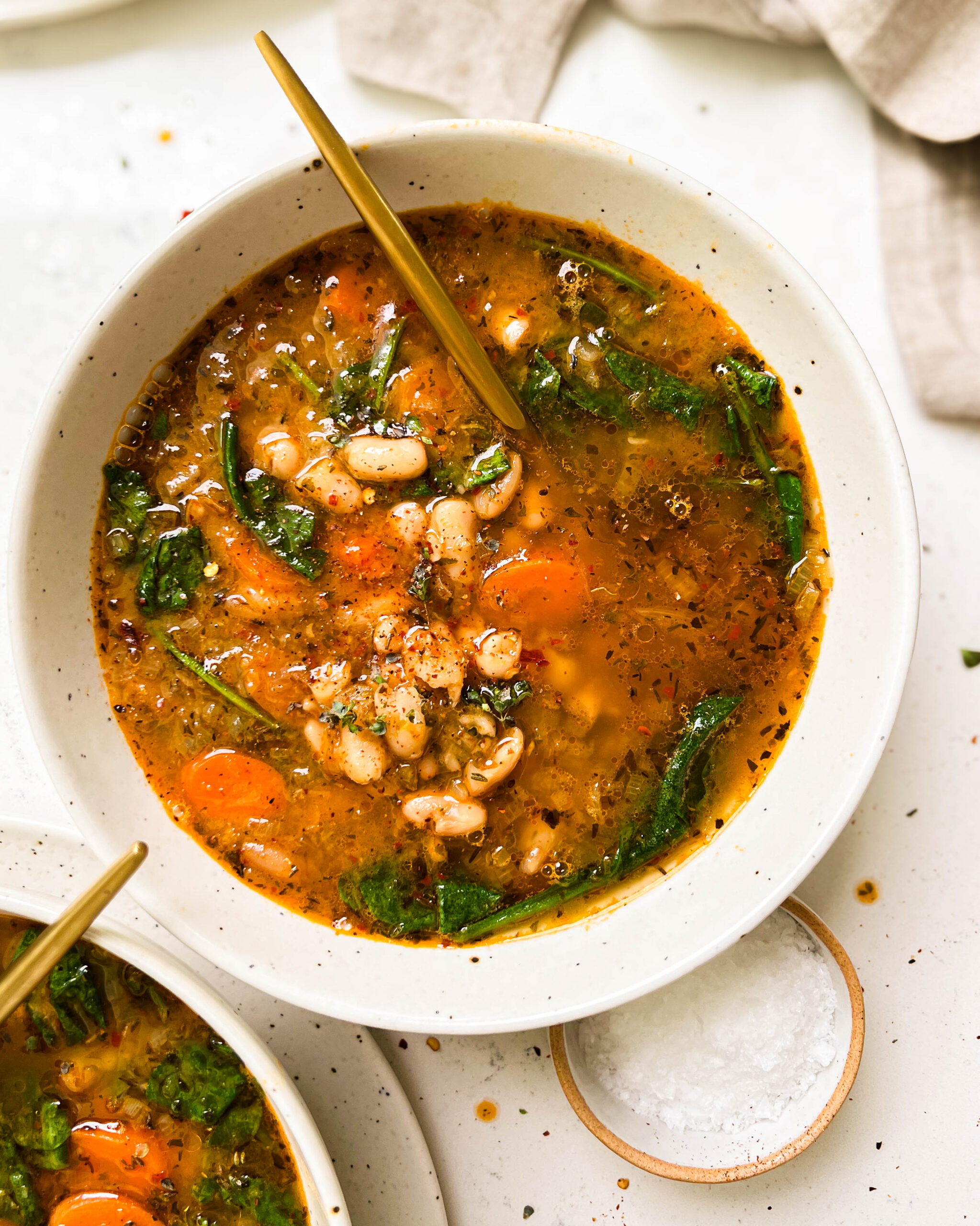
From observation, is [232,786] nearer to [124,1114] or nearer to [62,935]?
[62,935]

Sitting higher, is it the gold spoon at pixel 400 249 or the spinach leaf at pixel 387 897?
the gold spoon at pixel 400 249

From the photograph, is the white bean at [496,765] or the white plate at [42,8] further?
the white plate at [42,8]

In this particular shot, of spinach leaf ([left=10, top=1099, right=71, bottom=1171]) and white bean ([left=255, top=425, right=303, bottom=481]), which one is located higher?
white bean ([left=255, top=425, right=303, bottom=481])

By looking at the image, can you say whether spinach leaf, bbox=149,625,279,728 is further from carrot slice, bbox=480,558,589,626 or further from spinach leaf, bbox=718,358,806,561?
spinach leaf, bbox=718,358,806,561

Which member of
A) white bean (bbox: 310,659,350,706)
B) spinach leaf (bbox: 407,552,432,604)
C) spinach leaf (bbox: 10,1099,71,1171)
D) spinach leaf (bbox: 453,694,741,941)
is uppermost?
spinach leaf (bbox: 407,552,432,604)

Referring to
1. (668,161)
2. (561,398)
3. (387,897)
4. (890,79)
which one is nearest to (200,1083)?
(387,897)

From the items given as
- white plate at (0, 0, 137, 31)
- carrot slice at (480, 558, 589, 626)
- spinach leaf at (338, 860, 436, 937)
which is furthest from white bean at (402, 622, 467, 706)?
white plate at (0, 0, 137, 31)

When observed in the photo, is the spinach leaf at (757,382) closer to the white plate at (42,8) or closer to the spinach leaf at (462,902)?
the spinach leaf at (462,902)

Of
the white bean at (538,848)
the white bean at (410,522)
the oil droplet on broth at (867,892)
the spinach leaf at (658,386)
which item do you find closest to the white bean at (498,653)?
the white bean at (410,522)
